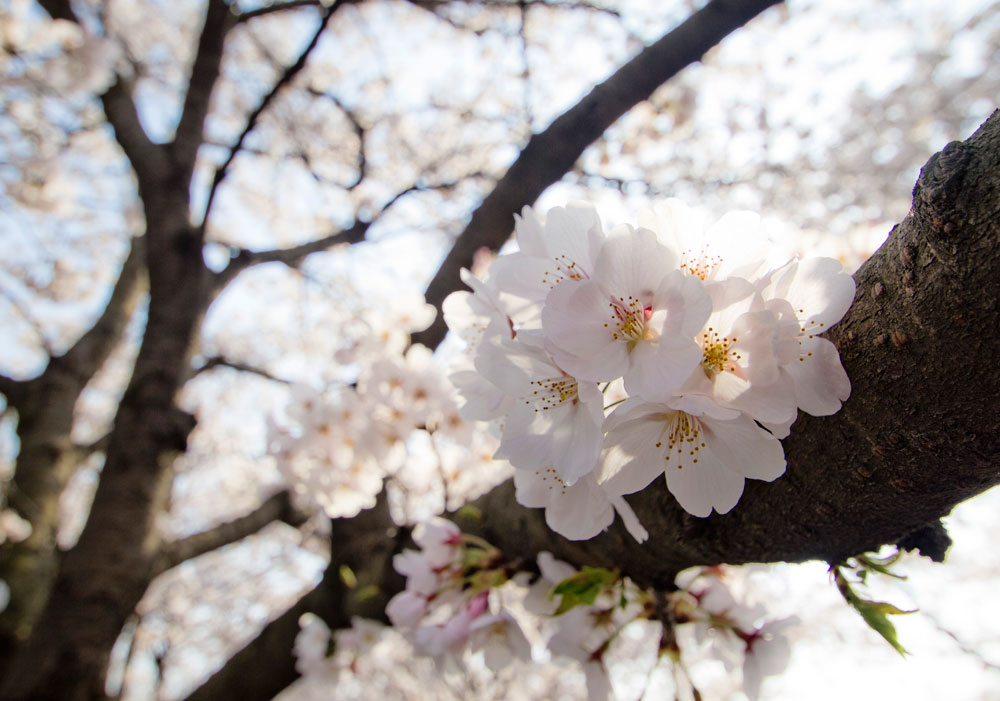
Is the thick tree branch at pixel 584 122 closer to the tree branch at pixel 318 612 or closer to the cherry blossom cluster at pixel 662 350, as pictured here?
the tree branch at pixel 318 612

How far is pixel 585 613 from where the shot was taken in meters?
1.08

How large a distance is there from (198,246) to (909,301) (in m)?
2.42

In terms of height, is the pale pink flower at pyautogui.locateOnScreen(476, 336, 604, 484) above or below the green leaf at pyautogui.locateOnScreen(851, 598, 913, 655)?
above

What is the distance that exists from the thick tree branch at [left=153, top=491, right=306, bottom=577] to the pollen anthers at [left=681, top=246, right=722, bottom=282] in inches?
79.4

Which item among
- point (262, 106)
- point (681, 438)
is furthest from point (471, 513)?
point (262, 106)

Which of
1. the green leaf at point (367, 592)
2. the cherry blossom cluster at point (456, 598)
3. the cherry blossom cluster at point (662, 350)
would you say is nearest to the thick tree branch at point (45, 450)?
the green leaf at point (367, 592)

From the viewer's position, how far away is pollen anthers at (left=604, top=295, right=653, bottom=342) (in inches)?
21.3

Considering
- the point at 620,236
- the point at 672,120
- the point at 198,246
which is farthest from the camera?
the point at 672,120

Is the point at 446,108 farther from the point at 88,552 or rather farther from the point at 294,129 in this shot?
the point at 88,552

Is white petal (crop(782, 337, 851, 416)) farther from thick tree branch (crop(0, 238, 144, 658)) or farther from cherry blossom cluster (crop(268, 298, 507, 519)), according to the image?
thick tree branch (crop(0, 238, 144, 658))

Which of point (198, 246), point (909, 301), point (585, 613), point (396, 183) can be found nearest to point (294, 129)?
point (396, 183)

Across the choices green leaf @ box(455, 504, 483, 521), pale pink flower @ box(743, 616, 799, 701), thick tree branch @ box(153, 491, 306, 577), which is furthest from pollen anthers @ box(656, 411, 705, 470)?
thick tree branch @ box(153, 491, 306, 577)

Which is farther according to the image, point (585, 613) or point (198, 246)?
point (198, 246)

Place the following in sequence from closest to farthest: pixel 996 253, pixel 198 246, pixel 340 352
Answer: pixel 996 253
pixel 340 352
pixel 198 246
